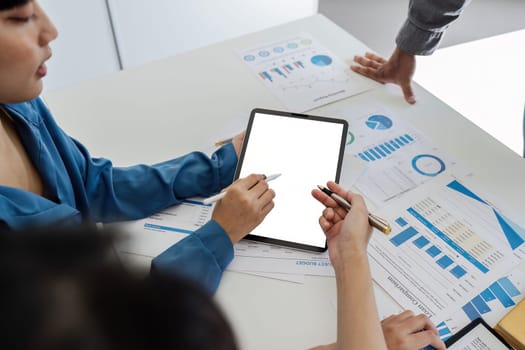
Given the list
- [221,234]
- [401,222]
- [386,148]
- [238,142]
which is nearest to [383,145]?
[386,148]

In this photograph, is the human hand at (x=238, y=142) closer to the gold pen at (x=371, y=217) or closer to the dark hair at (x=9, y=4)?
the gold pen at (x=371, y=217)

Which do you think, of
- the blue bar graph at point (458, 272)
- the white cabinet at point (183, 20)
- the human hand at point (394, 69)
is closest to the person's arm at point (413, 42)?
the human hand at point (394, 69)

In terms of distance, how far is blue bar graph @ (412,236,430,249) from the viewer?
0.72 m

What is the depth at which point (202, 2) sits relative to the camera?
2037 millimetres

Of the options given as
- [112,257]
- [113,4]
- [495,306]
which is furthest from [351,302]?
[113,4]

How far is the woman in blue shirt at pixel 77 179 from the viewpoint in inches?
22.2

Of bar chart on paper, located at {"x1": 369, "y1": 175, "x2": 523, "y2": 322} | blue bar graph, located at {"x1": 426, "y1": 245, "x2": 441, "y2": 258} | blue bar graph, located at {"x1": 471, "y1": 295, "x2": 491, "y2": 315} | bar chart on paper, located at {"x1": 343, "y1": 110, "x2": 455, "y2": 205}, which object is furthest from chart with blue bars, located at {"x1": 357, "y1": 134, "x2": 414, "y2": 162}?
blue bar graph, located at {"x1": 471, "y1": 295, "x2": 491, "y2": 315}

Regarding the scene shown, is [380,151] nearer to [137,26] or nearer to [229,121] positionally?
[229,121]

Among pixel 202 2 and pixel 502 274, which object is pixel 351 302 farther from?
pixel 202 2

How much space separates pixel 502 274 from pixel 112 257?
2.05 ft

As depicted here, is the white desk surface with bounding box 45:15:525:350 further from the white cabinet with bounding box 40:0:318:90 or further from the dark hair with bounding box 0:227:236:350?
the white cabinet with bounding box 40:0:318:90

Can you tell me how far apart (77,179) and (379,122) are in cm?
61

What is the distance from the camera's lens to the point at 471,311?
639 millimetres

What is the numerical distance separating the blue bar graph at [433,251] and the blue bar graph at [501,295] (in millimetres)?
89
